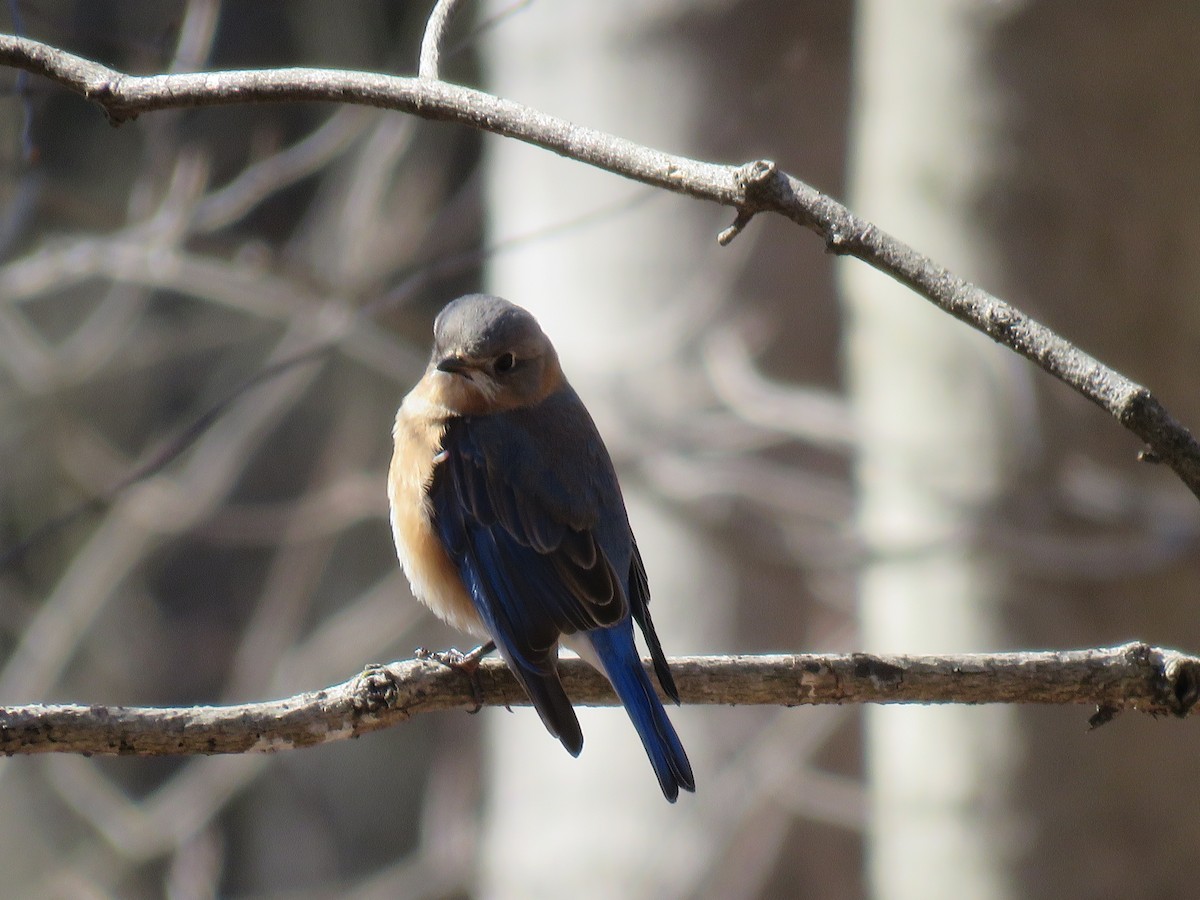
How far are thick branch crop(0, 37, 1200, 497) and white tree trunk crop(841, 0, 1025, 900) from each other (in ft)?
7.74

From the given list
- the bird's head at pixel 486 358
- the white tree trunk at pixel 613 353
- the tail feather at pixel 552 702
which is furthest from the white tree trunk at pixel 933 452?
the tail feather at pixel 552 702

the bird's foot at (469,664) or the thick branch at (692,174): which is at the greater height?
the thick branch at (692,174)

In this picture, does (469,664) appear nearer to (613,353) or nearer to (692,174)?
(692,174)

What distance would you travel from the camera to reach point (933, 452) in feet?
14.0

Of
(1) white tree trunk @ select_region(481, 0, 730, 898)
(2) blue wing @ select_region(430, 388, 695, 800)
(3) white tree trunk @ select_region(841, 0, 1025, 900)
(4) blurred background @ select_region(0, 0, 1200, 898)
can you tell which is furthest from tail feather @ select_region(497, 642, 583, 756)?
(1) white tree trunk @ select_region(481, 0, 730, 898)

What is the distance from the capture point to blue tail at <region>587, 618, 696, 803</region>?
264 centimetres

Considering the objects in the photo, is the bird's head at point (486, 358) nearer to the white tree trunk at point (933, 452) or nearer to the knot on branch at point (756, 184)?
the white tree trunk at point (933, 452)

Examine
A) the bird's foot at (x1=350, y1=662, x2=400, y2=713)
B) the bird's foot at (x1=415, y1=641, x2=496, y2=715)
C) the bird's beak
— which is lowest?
the bird's foot at (x1=350, y1=662, x2=400, y2=713)

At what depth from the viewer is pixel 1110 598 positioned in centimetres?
396

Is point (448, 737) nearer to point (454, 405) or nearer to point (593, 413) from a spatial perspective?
point (593, 413)

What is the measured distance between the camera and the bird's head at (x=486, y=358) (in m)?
3.36

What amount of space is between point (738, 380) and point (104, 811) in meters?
4.31

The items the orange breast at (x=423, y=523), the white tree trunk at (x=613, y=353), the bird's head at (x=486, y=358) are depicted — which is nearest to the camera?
the orange breast at (x=423, y=523)

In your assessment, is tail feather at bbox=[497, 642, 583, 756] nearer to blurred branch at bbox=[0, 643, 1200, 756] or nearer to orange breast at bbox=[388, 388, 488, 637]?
blurred branch at bbox=[0, 643, 1200, 756]
